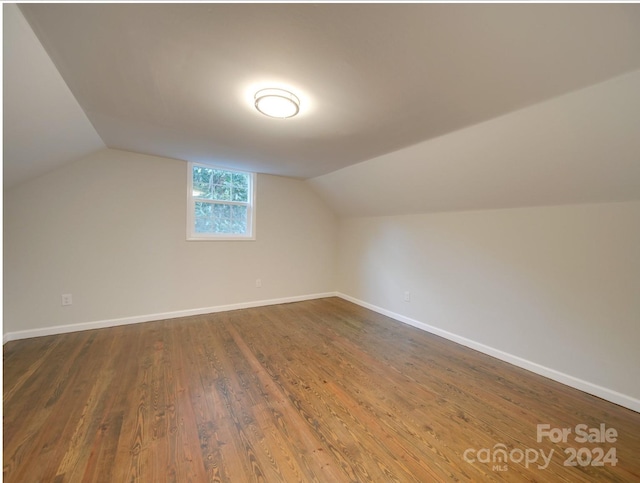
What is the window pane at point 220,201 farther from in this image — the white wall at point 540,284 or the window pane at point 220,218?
the white wall at point 540,284

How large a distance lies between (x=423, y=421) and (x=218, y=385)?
1530 millimetres

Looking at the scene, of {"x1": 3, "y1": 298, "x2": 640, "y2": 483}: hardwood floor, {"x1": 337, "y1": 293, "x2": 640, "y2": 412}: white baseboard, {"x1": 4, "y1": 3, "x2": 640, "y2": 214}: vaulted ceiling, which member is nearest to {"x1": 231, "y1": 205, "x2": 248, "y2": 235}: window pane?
{"x1": 4, "y1": 3, "x2": 640, "y2": 214}: vaulted ceiling

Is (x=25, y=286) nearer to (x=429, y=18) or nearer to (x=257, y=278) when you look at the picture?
(x=257, y=278)

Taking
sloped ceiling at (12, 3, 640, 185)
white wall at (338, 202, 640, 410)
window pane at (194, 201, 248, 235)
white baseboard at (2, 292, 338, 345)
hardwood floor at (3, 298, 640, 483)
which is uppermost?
sloped ceiling at (12, 3, 640, 185)

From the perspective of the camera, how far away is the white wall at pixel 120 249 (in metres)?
2.88

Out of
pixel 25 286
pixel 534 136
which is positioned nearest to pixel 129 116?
pixel 25 286

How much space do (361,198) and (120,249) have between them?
314 cm

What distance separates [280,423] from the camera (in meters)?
1.80

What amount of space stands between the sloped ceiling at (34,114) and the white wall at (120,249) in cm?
32

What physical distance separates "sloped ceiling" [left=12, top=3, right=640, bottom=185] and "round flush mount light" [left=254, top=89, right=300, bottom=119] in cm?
6

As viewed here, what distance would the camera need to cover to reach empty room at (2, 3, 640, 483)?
4.70 feet

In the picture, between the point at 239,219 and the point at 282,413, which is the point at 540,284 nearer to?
the point at 282,413

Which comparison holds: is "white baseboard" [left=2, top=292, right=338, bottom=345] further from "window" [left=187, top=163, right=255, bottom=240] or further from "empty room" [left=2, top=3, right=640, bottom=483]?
"window" [left=187, top=163, right=255, bottom=240]

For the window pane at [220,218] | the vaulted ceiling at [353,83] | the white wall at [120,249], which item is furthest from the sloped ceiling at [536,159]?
the white wall at [120,249]
